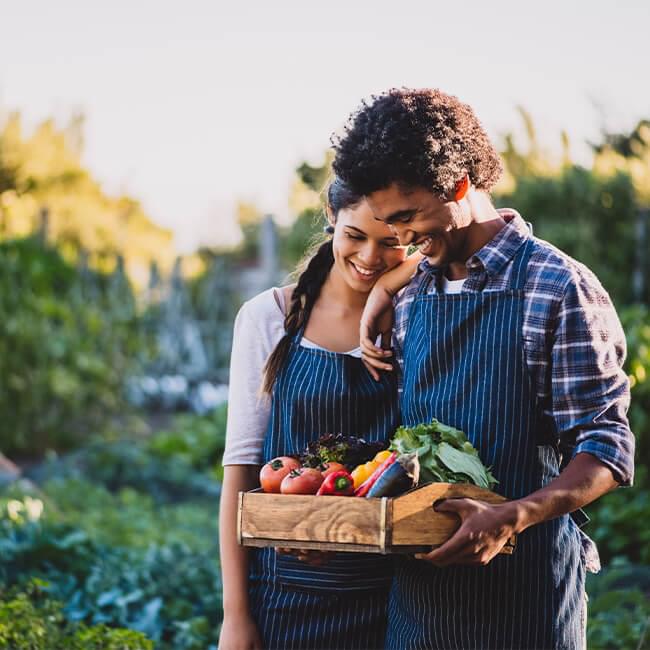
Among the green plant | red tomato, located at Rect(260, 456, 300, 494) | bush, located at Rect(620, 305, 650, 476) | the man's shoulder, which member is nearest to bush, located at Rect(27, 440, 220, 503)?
the green plant

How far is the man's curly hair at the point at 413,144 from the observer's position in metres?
2.39

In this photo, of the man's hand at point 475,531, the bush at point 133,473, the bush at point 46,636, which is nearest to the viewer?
the man's hand at point 475,531

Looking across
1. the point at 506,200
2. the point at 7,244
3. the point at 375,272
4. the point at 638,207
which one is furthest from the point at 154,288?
the point at 375,272

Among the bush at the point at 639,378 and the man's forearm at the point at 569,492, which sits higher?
the man's forearm at the point at 569,492

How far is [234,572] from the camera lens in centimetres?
285

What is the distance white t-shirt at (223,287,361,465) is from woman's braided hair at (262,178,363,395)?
0.13ft

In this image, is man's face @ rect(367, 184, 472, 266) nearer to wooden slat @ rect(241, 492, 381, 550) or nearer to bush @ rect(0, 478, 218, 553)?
wooden slat @ rect(241, 492, 381, 550)

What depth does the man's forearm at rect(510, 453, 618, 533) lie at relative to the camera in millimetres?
2211

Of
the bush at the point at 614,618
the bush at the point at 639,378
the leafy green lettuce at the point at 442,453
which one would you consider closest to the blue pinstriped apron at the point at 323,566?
the leafy green lettuce at the point at 442,453

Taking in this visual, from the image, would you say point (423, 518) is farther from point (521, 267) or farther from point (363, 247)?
point (363, 247)

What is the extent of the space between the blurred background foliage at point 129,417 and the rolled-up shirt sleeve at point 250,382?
41 centimetres

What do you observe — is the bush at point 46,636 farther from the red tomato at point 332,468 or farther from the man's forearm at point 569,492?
the man's forearm at point 569,492

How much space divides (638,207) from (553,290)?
6.65 meters

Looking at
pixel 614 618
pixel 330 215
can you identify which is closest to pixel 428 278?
pixel 330 215
